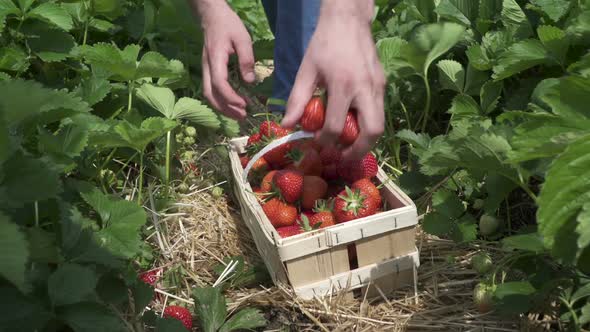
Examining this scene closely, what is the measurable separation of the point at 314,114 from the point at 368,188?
1.10 feet

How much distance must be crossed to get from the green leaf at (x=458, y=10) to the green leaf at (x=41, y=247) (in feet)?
4.86

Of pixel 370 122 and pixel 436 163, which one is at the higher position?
pixel 370 122

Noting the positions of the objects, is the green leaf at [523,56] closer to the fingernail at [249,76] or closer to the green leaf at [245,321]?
the fingernail at [249,76]

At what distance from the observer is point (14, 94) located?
1.50 metres

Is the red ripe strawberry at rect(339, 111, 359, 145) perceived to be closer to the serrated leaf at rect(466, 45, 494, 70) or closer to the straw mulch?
the straw mulch

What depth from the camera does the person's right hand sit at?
6.04ft

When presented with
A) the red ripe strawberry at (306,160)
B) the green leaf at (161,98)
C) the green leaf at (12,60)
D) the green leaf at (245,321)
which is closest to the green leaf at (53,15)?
the green leaf at (12,60)

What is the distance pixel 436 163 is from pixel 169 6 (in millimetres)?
1428

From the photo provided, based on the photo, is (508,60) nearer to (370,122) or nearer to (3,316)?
(370,122)

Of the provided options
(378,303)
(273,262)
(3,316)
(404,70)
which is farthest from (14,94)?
(404,70)

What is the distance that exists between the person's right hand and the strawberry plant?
0.50m

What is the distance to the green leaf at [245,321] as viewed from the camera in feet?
6.06

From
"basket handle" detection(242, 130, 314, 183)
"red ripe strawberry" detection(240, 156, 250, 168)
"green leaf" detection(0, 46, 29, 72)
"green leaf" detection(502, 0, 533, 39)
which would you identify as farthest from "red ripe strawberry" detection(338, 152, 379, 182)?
"green leaf" detection(0, 46, 29, 72)

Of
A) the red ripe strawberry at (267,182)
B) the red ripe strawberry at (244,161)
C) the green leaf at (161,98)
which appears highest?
the green leaf at (161,98)
